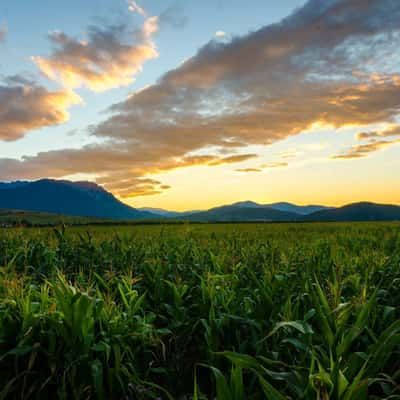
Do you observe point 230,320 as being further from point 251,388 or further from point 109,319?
point 109,319

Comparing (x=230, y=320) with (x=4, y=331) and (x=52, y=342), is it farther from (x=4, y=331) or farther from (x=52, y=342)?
(x=4, y=331)

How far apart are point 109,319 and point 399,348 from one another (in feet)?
10.9

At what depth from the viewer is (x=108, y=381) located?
3.16 meters

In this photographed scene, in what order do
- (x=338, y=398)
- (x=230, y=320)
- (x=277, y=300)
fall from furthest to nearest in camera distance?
(x=277, y=300)
(x=230, y=320)
(x=338, y=398)

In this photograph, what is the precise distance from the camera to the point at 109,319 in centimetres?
359

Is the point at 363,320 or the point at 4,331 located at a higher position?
the point at 363,320

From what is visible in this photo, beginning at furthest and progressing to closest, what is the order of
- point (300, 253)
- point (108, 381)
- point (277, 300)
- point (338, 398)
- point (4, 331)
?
1. point (300, 253)
2. point (277, 300)
3. point (4, 331)
4. point (108, 381)
5. point (338, 398)

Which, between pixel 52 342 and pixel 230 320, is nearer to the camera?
pixel 52 342

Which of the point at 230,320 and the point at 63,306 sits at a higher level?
the point at 63,306

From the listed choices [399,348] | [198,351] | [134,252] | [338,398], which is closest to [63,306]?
[198,351]

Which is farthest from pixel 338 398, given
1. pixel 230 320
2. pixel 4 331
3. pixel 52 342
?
pixel 4 331

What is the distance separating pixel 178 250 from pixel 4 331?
4.95m

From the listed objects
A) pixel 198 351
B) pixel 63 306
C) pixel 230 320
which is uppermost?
pixel 63 306

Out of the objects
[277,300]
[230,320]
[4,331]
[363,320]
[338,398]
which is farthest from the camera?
[277,300]
